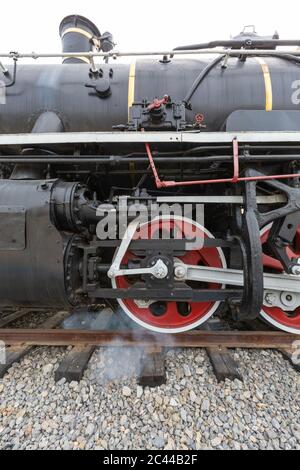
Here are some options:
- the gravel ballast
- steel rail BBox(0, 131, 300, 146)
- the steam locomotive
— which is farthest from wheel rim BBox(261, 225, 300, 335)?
steel rail BBox(0, 131, 300, 146)

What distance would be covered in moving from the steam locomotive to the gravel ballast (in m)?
0.50

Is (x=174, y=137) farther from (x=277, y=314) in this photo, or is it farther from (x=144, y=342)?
(x=277, y=314)

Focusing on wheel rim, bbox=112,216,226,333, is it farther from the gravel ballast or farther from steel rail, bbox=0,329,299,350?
the gravel ballast

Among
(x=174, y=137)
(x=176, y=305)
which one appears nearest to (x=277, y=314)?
(x=176, y=305)

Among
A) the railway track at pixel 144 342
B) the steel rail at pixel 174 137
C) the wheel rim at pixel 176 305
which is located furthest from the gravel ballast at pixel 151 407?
the steel rail at pixel 174 137

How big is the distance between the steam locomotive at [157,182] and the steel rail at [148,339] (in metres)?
0.12

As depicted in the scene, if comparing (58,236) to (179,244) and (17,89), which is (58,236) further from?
(17,89)

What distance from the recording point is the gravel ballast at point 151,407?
146 cm

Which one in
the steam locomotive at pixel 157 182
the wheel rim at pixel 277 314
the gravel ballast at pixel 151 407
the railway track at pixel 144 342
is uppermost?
the steam locomotive at pixel 157 182

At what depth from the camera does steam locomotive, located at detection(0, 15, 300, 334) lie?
2.07 meters

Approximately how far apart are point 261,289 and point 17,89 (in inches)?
113

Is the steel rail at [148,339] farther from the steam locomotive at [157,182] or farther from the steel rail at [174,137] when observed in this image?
the steel rail at [174,137]

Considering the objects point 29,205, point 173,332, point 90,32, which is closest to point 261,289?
point 173,332

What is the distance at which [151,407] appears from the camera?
65.7 inches
